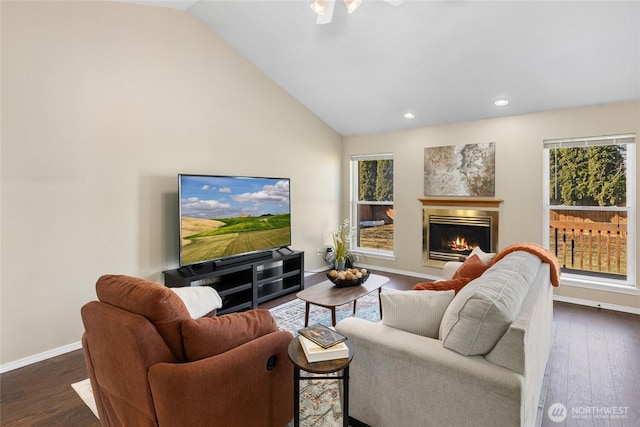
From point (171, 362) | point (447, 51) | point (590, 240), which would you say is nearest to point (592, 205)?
point (590, 240)

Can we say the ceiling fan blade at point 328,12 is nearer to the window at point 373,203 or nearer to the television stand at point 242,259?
the television stand at point 242,259

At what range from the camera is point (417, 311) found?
1.77m

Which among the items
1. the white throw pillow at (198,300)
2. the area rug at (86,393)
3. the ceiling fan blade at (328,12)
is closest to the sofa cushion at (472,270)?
the white throw pillow at (198,300)

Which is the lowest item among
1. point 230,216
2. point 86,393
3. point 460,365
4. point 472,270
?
point 86,393

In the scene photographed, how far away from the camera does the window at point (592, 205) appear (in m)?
3.67

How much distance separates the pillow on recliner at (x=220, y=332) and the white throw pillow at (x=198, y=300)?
0.69m

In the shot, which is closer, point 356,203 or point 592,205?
point 592,205

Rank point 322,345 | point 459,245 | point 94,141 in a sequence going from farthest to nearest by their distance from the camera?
1. point 459,245
2. point 94,141
3. point 322,345

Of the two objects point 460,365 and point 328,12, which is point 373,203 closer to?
point 328,12

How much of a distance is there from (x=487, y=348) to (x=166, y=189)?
3.19 meters

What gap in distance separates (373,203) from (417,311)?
3.99 m

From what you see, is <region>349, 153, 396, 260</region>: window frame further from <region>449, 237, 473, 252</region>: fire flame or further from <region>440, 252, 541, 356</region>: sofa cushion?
<region>440, 252, 541, 356</region>: sofa cushion

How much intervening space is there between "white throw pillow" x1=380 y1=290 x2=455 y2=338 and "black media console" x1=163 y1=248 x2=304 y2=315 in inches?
83.2

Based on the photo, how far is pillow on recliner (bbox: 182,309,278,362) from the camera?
1.38m
